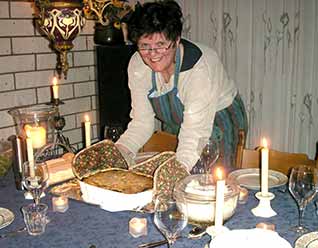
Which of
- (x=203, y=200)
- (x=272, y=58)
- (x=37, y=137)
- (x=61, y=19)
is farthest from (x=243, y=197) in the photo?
(x=272, y=58)

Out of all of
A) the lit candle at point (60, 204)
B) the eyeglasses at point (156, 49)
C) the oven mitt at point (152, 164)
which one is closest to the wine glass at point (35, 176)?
the lit candle at point (60, 204)

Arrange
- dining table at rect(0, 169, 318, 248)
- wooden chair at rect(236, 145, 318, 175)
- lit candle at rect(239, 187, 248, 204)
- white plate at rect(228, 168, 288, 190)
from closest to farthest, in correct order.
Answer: dining table at rect(0, 169, 318, 248) < lit candle at rect(239, 187, 248, 204) < white plate at rect(228, 168, 288, 190) < wooden chair at rect(236, 145, 318, 175)

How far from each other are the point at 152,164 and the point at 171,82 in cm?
44

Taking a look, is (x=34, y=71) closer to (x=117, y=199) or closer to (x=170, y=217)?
(x=117, y=199)

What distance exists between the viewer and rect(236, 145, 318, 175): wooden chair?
5.78 ft

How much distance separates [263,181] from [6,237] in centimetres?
74

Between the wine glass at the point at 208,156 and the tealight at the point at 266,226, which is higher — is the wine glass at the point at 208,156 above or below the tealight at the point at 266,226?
above

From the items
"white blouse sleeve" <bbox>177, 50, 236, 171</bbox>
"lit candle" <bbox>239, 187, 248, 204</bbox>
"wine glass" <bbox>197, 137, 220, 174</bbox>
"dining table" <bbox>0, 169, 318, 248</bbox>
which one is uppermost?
"white blouse sleeve" <bbox>177, 50, 236, 171</bbox>

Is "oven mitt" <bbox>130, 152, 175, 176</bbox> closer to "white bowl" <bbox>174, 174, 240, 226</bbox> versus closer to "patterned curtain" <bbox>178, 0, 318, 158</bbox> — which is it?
"white bowl" <bbox>174, 174, 240, 226</bbox>

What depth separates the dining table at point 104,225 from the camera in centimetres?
126

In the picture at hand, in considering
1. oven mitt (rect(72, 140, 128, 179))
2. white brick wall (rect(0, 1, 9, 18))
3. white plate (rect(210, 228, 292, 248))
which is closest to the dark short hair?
oven mitt (rect(72, 140, 128, 179))

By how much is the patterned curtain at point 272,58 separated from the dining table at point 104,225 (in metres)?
1.15

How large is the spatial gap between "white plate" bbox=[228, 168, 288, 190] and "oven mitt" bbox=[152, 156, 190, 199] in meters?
0.27

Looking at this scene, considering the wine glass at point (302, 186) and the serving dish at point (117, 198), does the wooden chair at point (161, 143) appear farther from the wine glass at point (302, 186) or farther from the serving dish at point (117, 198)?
the wine glass at point (302, 186)
